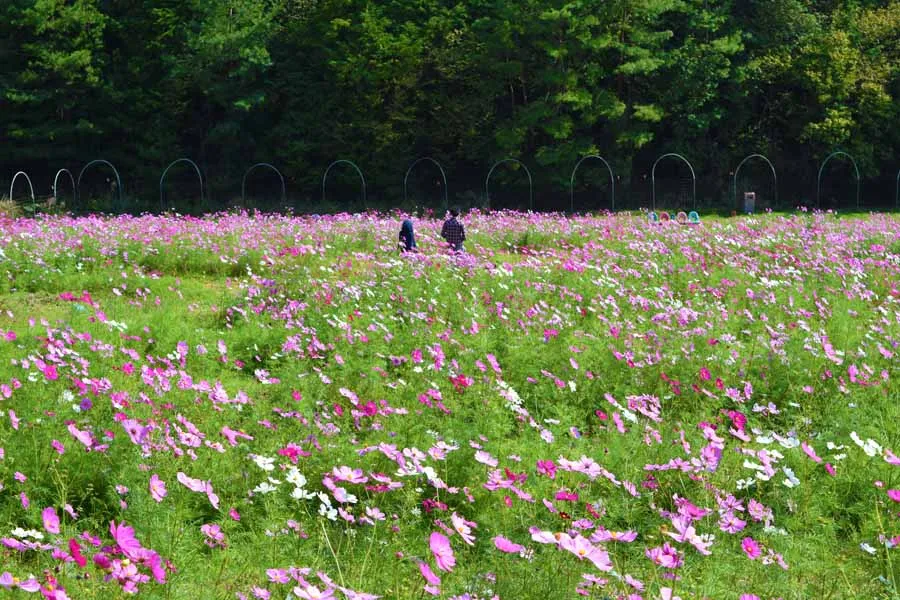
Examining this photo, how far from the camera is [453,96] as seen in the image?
30812mm

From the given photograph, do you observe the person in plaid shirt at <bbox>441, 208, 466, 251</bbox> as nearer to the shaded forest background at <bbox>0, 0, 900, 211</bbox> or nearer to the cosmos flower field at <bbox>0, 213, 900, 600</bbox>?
the cosmos flower field at <bbox>0, 213, 900, 600</bbox>

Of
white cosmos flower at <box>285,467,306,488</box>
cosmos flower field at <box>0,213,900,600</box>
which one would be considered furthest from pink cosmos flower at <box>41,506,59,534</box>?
white cosmos flower at <box>285,467,306,488</box>

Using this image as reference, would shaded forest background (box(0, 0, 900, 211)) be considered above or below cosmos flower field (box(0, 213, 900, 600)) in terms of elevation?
above

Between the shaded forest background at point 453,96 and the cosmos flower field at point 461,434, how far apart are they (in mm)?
18966

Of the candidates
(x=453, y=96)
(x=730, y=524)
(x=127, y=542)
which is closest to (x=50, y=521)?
(x=127, y=542)

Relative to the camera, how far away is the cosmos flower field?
284 centimetres

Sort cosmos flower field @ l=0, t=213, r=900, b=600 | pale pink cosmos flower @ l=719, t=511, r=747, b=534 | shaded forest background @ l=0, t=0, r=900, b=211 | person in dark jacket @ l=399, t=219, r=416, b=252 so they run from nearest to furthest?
pale pink cosmos flower @ l=719, t=511, r=747, b=534 < cosmos flower field @ l=0, t=213, r=900, b=600 < person in dark jacket @ l=399, t=219, r=416, b=252 < shaded forest background @ l=0, t=0, r=900, b=211

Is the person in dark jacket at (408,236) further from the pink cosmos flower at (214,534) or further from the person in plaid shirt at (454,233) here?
the pink cosmos flower at (214,534)

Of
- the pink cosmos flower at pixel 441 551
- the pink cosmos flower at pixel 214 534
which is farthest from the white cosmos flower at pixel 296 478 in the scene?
the pink cosmos flower at pixel 441 551

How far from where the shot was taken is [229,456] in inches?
155

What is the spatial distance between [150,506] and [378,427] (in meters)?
1.25

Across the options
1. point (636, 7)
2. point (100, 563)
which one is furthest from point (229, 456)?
point (636, 7)

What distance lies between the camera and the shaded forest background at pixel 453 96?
28.1m

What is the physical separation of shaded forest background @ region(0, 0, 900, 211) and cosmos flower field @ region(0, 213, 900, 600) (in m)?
19.0
